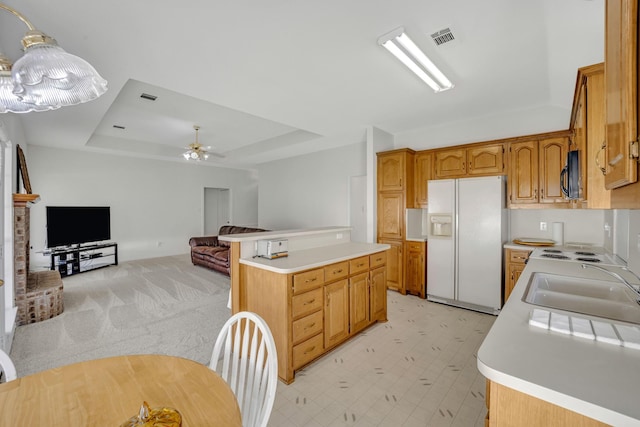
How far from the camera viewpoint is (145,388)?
101 cm

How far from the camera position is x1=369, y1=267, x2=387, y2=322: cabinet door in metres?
2.96

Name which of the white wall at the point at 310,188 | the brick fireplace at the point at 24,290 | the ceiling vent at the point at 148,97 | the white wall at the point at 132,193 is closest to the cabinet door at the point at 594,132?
the white wall at the point at 310,188

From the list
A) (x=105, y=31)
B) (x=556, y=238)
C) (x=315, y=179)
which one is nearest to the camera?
(x=105, y=31)

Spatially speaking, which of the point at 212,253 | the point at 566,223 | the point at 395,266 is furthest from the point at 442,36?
the point at 212,253

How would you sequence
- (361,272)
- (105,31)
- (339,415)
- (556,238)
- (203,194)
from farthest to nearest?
(203,194) < (556,238) < (361,272) < (105,31) < (339,415)

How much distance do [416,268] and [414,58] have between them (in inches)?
114

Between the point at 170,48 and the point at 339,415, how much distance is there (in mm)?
3054

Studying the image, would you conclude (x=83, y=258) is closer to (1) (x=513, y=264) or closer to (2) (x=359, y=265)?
(2) (x=359, y=265)

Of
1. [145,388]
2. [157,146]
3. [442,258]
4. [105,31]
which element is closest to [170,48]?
[105,31]

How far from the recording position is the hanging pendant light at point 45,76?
0.88m

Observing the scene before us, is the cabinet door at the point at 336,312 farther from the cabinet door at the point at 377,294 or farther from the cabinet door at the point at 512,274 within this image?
the cabinet door at the point at 512,274

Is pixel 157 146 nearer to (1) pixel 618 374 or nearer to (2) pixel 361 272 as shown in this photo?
(2) pixel 361 272

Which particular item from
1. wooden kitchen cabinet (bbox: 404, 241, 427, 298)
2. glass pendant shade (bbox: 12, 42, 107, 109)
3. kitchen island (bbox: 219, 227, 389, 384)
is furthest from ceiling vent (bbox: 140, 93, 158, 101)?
wooden kitchen cabinet (bbox: 404, 241, 427, 298)

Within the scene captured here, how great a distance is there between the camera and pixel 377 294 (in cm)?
307
